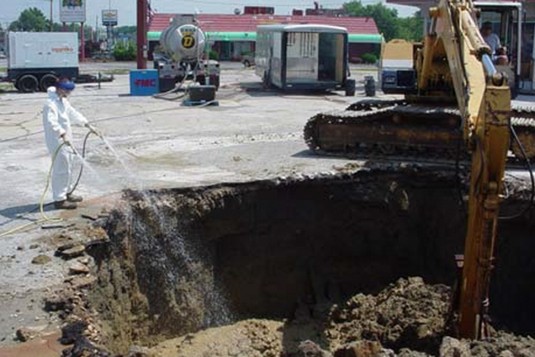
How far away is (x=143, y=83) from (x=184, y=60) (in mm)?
1752

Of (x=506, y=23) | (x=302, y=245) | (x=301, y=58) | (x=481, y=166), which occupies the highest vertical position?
(x=506, y=23)

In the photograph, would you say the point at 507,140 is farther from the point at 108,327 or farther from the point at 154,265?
the point at 154,265

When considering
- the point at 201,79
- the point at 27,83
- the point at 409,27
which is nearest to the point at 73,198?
the point at 201,79

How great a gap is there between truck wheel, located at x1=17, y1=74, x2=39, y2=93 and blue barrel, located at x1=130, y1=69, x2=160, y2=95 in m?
5.06

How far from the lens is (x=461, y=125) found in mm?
9984

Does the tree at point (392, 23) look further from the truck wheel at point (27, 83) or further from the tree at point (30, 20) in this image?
the truck wheel at point (27, 83)

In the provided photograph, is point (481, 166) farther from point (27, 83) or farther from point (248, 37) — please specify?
point (248, 37)

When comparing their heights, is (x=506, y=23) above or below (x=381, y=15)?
below

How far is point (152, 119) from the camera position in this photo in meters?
19.5

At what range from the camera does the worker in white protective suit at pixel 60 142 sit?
9961mm

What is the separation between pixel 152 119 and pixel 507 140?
13.9 m

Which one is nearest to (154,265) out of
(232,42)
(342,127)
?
(342,127)

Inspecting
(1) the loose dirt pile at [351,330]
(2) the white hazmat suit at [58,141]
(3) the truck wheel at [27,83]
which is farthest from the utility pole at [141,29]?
(2) the white hazmat suit at [58,141]

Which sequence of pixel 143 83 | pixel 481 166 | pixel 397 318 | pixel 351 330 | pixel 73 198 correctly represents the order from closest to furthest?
pixel 481 166
pixel 397 318
pixel 73 198
pixel 351 330
pixel 143 83
